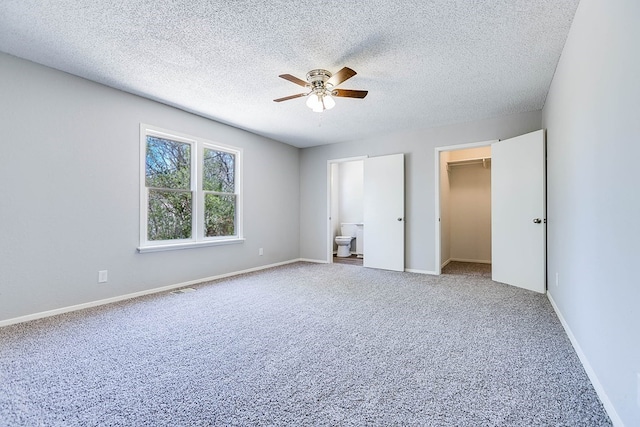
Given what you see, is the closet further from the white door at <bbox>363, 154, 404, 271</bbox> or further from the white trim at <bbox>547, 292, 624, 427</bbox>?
the white trim at <bbox>547, 292, 624, 427</bbox>

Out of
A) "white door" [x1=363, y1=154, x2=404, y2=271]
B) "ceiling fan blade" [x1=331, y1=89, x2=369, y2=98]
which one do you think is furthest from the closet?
"ceiling fan blade" [x1=331, y1=89, x2=369, y2=98]

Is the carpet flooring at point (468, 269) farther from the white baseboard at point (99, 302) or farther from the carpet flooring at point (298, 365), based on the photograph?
the white baseboard at point (99, 302)

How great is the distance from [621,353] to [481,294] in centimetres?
238

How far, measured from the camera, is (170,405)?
4.98 feet

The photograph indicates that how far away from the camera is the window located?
12.5 feet

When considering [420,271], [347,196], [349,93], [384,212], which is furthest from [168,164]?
[347,196]

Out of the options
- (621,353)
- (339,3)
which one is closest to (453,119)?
(339,3)

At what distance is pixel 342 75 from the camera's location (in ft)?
8.70

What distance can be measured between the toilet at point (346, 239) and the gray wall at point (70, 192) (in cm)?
364

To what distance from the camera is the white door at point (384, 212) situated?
514cm

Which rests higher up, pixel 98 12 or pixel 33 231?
pixel 98 12

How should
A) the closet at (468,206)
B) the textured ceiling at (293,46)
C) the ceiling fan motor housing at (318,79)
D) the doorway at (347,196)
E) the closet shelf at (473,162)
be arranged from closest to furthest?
the textured ceiling at (293,46) → the ceiling fan motor housing at (318,79) → the closet shelf at (473,162) → the closet at (468,206) → the doorway at (347,196)

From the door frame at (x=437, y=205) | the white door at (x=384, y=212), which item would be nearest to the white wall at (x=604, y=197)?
the door frame at (x=437, y=205)

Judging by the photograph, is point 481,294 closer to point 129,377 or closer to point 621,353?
point 621,353
